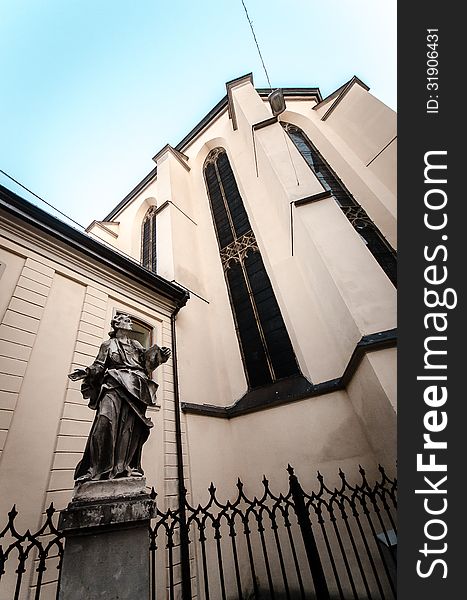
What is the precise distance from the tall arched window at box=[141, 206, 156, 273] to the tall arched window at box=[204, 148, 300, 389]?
128 inches

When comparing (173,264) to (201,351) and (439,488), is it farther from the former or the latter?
(439,488)

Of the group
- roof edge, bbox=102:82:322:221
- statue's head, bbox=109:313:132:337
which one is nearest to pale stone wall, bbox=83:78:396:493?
roof edge, bbox=102:82:322:221

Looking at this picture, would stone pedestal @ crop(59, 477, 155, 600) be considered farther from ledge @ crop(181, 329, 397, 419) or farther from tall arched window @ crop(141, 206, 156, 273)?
tall arched window @ crop(141, 206, 156, 273)

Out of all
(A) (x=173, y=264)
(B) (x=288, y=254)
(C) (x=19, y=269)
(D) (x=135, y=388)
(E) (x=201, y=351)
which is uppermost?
(A) (x=173, y=264)

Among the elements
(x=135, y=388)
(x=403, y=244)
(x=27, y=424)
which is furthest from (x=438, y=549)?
(x=27, y=424)

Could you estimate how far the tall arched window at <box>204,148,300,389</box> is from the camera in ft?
22.4

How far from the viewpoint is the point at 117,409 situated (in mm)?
2633

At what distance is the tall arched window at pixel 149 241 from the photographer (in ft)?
38.7

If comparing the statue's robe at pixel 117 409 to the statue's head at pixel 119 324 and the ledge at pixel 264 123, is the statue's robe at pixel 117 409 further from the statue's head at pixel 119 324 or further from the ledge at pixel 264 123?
the ledge at pixel 264 123

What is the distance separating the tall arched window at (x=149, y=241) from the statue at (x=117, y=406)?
8.68 metres

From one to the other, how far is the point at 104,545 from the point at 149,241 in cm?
1213

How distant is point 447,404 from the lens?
1.94 m

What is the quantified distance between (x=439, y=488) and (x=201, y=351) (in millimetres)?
5807

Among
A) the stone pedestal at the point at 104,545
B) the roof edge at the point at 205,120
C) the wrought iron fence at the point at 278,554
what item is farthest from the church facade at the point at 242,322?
the roof edge at the point at 205,120
